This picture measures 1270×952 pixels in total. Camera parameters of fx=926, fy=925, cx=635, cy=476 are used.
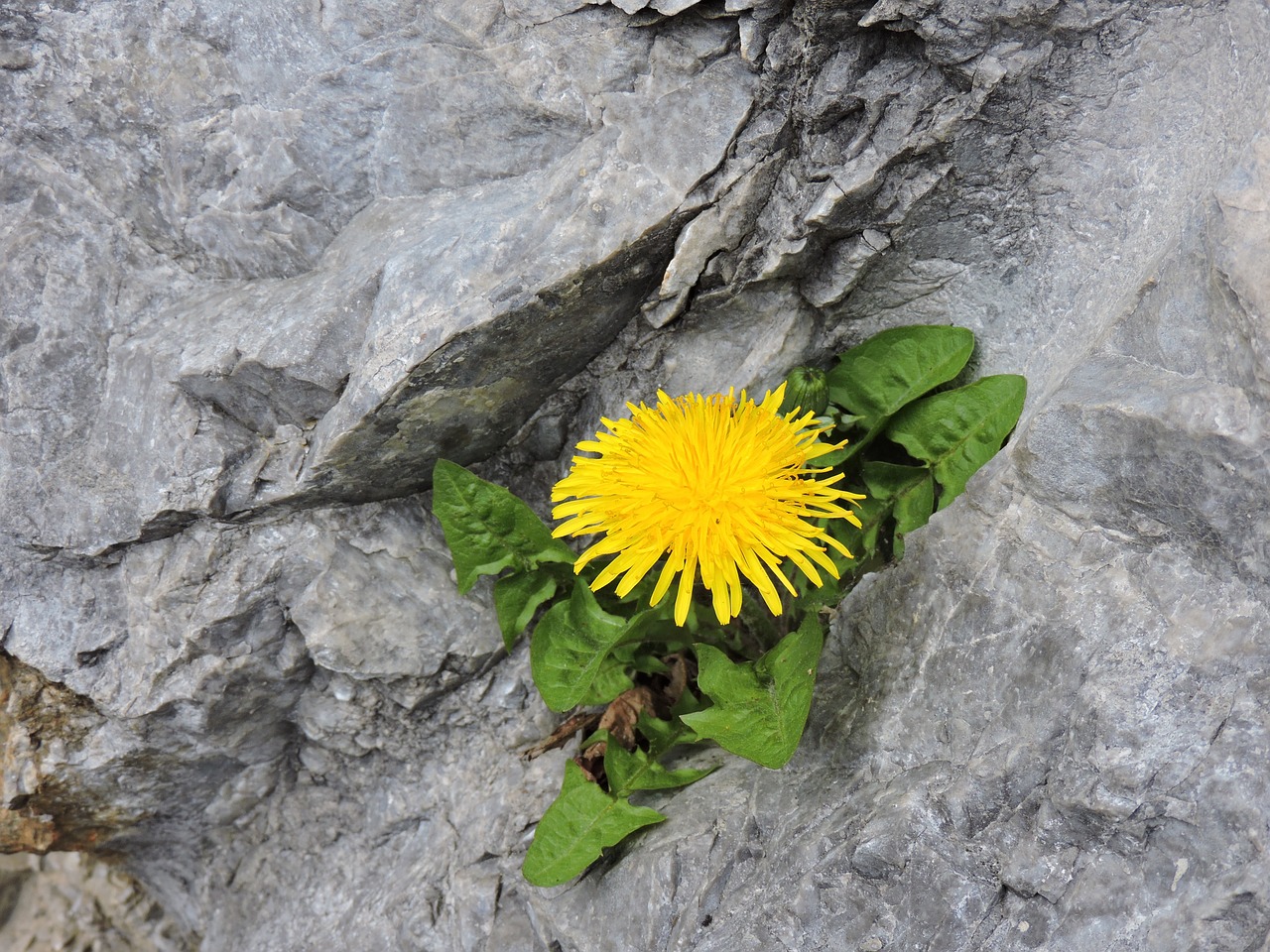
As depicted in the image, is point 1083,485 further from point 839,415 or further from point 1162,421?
point 839,415

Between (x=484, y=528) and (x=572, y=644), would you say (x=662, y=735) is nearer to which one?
(x=572, y=644)

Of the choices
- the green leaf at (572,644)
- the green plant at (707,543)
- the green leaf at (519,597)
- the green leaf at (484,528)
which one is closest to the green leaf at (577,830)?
the green plant at (707,543)

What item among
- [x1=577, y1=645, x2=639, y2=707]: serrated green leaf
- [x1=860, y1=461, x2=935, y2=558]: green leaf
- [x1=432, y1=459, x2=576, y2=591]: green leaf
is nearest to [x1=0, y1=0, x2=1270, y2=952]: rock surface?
[x1=860, y1=461, x2=935, y2=558]: green leaf

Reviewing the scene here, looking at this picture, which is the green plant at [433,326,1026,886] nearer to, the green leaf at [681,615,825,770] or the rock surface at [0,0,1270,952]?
the green leaf at [681,615,825,770]

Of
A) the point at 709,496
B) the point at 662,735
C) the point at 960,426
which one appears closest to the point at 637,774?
the point at 662,735

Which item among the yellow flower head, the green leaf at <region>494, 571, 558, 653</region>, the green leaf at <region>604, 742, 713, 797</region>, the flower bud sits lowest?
the green leaf at <region>604, 742, 713, 797</region>

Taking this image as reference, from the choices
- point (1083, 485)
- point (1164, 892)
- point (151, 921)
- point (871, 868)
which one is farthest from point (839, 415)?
point (151, 921)

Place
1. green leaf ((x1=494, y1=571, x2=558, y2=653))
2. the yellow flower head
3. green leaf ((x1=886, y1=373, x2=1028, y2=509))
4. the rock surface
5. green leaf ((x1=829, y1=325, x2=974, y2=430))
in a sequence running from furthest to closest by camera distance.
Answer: green leaf ((x1=494, y1=571, x2=558, y2=653)) → green leaf ((x1=829, y1=325, x2=974, y2=430)) → green leaf ((x1=886, y1=373, x2=1028, y2=509)) → the yellow flower head → the rock surface
